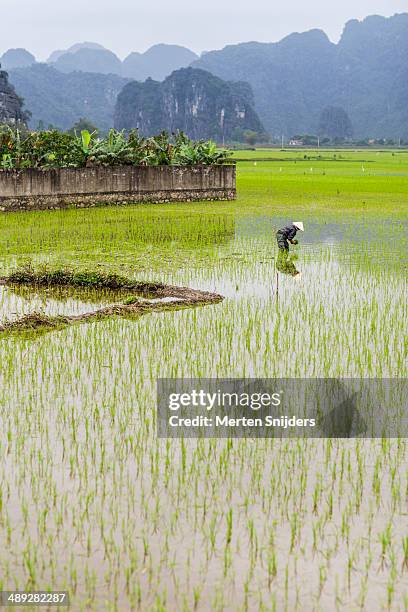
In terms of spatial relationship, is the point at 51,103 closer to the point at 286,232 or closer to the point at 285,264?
the point at 285,264

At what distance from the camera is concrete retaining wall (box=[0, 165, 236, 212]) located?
19.9 m

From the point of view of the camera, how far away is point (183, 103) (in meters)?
172

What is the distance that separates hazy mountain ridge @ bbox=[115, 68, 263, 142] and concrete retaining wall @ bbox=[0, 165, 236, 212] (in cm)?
14346

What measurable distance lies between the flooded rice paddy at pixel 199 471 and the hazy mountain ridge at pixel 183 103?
159300 millimetres

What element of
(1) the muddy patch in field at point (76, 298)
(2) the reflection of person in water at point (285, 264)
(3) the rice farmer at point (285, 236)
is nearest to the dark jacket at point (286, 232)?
(3) the rice farmer at point (285, 236)

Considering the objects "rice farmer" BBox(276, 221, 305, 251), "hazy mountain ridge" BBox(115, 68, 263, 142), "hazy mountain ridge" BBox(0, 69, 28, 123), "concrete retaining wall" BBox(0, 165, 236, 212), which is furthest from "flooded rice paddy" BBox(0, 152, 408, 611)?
"hazy mountain ridge" BBox(115, 68, 263, 142)

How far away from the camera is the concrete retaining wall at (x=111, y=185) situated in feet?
65.4

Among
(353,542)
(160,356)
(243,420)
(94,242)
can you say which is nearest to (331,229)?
(94,242)

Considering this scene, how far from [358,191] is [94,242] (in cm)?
1508

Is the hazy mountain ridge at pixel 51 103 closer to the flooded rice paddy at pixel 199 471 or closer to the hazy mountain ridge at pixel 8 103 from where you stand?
the hazy mountain ridge at pixel 8 103

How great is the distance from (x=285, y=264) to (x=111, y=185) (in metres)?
10.8

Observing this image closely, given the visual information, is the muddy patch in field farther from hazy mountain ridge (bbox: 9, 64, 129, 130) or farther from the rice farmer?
hazy mountain ridge (bbox: 9, 64, 129, 130)

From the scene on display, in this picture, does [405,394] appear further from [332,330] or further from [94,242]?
[94,242]

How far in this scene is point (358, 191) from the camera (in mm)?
27516
